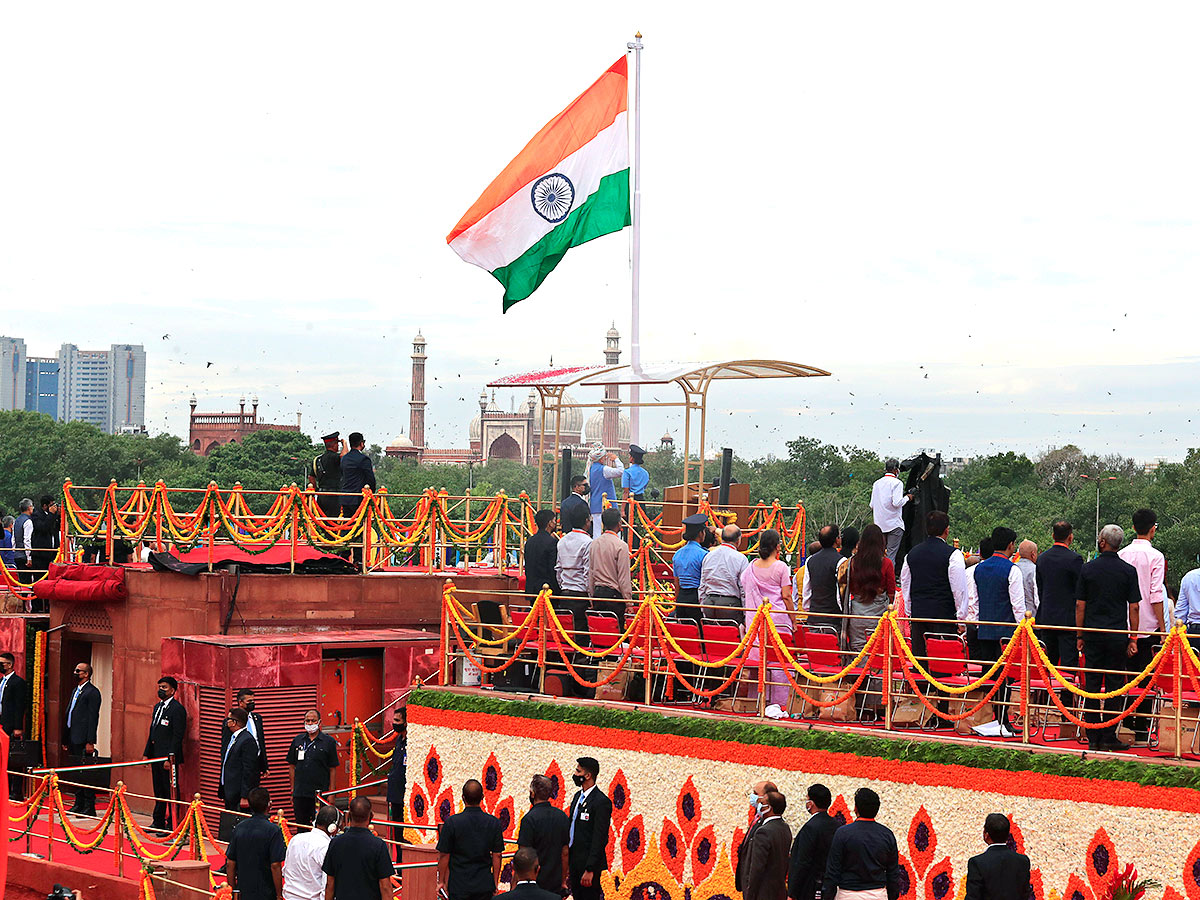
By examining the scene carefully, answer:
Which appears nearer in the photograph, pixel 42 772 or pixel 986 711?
pixel 986 711

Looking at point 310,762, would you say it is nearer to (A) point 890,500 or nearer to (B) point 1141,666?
(A) point 890,500

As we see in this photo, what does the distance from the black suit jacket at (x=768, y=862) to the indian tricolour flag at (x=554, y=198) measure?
11.7 meters

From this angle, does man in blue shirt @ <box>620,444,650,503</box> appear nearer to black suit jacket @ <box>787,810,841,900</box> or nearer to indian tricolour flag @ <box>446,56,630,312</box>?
indian tricolour flag @ <box>446,56,630,312</box>

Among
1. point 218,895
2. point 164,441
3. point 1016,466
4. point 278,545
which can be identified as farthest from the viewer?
point 164,441

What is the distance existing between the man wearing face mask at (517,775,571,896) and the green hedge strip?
2159 mm

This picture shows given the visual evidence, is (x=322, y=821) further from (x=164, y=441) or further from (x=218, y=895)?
(x=164, y=441)

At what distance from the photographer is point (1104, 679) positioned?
1143 centimetres

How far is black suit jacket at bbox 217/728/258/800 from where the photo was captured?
14922 millimetres

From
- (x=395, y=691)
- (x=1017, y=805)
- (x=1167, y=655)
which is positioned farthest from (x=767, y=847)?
(x=395, y=691)

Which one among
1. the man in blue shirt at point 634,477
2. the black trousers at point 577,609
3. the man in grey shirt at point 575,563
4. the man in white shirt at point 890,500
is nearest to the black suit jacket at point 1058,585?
the man in white shirt at point 890,500

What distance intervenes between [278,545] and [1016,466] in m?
52.9

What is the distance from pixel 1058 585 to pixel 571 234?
11084mm

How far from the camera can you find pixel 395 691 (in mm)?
17297

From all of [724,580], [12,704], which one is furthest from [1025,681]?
[12,704]
